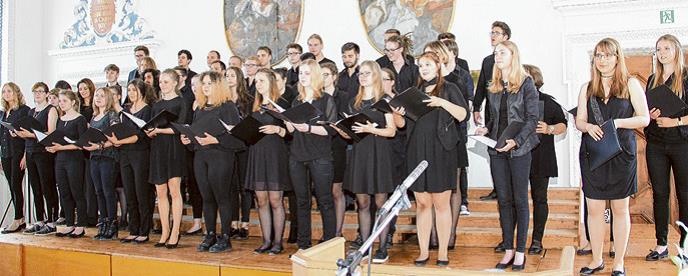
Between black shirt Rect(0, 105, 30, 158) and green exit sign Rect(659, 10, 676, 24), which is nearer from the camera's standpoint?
green exit sign Rect(659, 10, 676, 24)

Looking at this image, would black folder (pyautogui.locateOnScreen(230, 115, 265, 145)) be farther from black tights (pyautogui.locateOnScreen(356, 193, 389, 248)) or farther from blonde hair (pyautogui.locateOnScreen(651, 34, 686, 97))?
blonde hair (pyautogui.locateOnScreen(651, 34, 686, 97))

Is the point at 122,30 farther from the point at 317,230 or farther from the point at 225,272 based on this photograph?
the point at 225,272

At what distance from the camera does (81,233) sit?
21.1ft

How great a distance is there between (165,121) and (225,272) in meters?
1.42

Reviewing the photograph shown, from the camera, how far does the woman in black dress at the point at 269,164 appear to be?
201 inches

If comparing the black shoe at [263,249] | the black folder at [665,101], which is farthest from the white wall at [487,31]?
the black shoe at [263,249]

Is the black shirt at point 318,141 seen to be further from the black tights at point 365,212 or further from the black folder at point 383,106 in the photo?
the black folder at point 383,106

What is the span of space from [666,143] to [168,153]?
3.78 m

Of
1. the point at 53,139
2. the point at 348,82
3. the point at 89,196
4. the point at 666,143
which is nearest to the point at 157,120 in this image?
the point at 53,139

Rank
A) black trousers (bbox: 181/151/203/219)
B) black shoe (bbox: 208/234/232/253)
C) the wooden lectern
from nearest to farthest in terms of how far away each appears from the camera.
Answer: the wooden lectern < black shoe (bbox: 208/234/232/253) < black trousers (bbox: 181/151/203/219)

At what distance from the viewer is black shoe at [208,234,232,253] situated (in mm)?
5340

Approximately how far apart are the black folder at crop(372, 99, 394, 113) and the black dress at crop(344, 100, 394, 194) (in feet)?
0.80

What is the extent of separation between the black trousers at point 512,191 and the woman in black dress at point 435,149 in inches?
12.2

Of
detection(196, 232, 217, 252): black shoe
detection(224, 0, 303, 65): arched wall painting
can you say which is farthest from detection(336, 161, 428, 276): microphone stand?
detection(224, 0, 303, 65): arched wall painting
